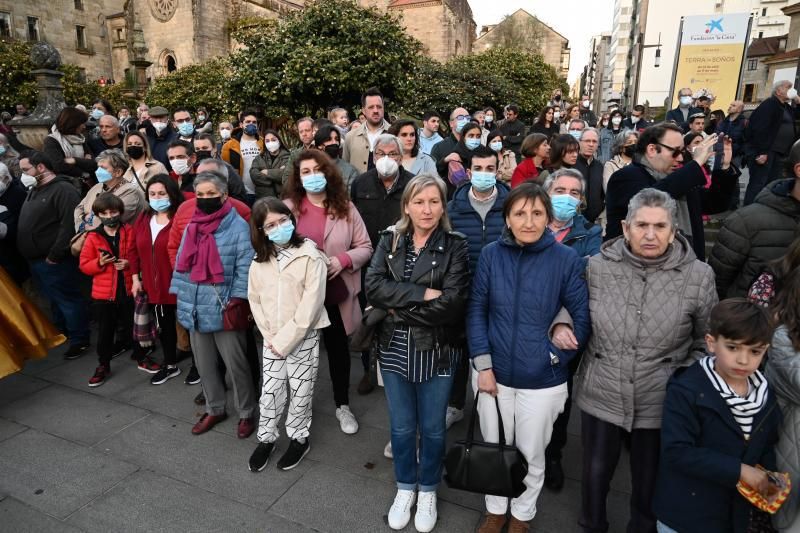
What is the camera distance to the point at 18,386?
4832mm

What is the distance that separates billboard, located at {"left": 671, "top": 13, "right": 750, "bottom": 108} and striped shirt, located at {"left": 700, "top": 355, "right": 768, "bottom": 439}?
708 inches

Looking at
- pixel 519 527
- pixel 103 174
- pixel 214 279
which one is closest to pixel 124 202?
pixel 103 174

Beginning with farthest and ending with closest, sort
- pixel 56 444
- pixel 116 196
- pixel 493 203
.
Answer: pixel 116 196 → pixel 56 444 → pixel 493 203

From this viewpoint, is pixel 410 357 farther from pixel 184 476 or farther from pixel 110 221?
pixel 110 221

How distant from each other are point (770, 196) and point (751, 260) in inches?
15.9

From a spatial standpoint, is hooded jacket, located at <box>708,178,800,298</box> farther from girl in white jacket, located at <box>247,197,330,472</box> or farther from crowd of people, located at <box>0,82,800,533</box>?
girl in white jacket, located at <box>247,197,330,472</box>

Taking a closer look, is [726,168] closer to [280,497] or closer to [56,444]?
[280,497]

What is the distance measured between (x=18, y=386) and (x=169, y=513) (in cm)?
283

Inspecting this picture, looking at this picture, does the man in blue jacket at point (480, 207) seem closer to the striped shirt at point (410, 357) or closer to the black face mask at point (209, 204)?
the striped shirt at point (410, 357)

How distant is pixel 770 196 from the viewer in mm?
3035

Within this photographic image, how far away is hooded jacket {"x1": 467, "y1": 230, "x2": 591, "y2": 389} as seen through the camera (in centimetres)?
263

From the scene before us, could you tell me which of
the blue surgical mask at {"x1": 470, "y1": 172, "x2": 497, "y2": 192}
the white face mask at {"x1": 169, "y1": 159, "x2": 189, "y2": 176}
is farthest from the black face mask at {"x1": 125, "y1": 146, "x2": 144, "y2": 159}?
the blue surgical mask at {"x1": 470, "y1": 172, "x2": 497, "y2": 192}

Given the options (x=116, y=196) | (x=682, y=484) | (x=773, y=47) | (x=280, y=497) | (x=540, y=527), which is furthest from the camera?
(x=773, y=47)

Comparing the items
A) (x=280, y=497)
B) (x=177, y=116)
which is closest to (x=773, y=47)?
(x=177, y=116)
